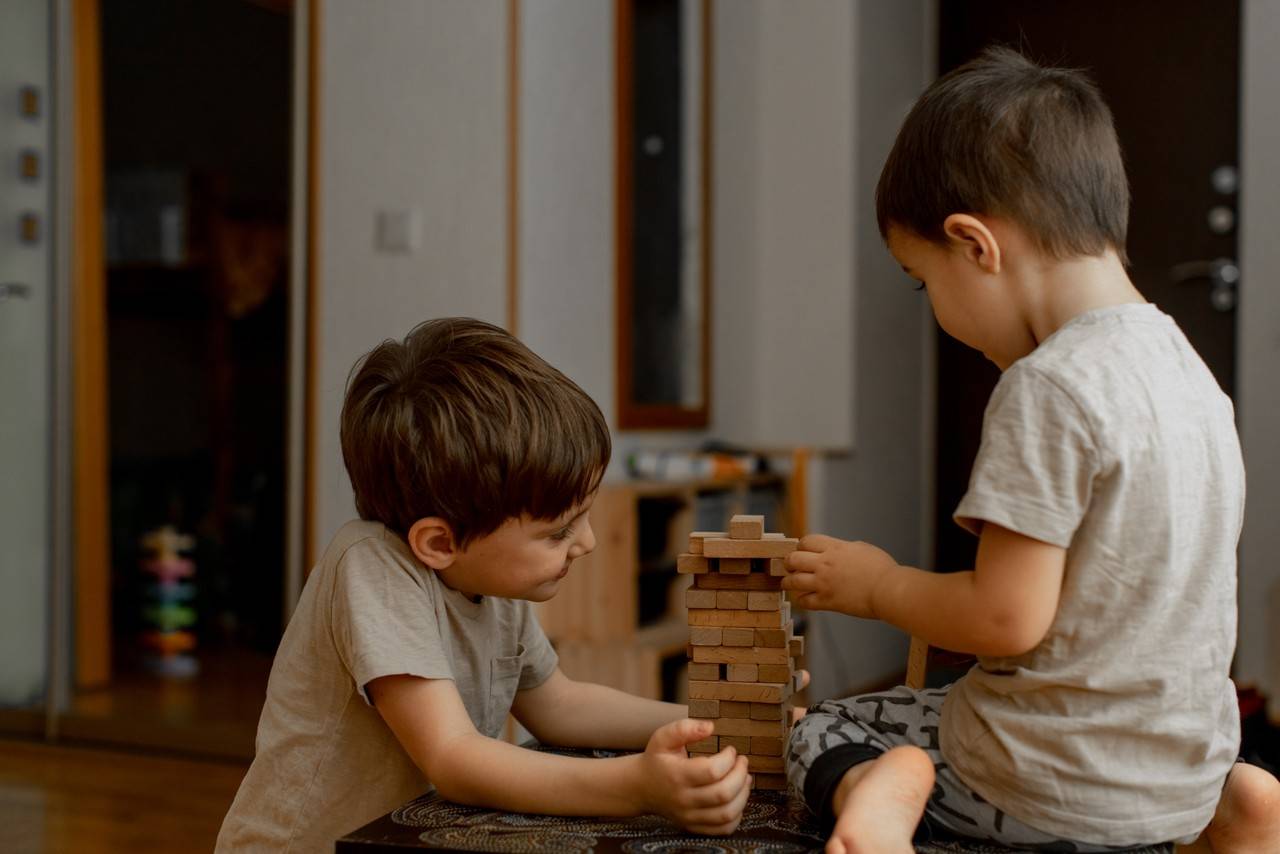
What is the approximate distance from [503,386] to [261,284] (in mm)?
3345

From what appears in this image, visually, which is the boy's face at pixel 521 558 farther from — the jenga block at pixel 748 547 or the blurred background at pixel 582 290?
the blurred background at pixel 582 290

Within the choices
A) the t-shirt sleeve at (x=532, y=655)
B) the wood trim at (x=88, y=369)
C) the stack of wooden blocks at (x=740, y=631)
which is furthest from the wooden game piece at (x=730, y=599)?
the wood trim at (x=88, y=369)

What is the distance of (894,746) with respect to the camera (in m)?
0.93

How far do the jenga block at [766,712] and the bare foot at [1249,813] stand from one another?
311mm

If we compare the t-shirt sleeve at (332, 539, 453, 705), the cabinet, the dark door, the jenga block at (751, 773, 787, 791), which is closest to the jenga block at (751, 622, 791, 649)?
the jenga block at (751, 773, 787, 791)

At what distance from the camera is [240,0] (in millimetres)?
4512

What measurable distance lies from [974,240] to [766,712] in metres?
0.37

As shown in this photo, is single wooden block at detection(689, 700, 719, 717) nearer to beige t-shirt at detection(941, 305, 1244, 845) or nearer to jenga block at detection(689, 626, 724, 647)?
jenga block at detection(689, 626, 724, 647)

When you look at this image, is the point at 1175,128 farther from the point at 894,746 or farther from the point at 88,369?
the point at 894,746

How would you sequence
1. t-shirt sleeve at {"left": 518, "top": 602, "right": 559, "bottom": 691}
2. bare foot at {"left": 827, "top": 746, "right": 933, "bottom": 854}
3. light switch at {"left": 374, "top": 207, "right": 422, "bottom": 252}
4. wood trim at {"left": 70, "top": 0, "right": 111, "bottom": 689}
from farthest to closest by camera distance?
1. wood trim at {"left": 70, "top": 0, "right": 111, "bottom": 689}
2. light switch at {"left": 374, "top": 207, "right": 422, "bottom": 252}
3. t-shirt sleeve at {"left": 518, "top": 602, "right": 559, "bottom": 691}
4. bare foot at {"left": 827, "top": 746, "right": 933, "bottom": 854}

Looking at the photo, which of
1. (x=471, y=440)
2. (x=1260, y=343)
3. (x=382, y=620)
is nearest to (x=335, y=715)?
(x=382, y=620)

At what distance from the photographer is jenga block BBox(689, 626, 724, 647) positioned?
0.98m

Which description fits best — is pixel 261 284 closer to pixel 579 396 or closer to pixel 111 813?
pixel 111 813

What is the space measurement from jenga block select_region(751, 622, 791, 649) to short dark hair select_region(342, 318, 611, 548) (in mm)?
173
